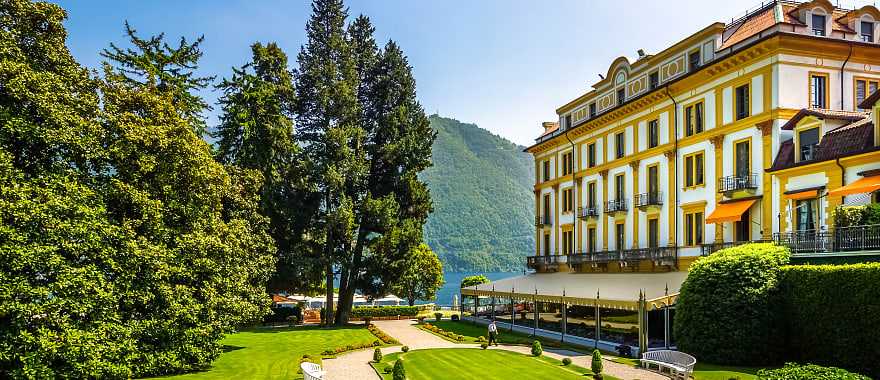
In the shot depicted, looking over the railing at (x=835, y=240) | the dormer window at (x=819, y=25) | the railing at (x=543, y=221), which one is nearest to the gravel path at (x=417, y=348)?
the railing at (x=835, y=240)

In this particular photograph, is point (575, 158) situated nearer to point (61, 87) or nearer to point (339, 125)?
point (339, 125)

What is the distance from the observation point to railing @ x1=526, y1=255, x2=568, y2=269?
53425mm

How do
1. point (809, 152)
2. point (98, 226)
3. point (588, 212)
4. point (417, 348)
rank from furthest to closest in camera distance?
point (588, 212) → point (417, 348) → point (809, 152) → point (98, 226)

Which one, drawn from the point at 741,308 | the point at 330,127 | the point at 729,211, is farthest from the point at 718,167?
the point at 330,127

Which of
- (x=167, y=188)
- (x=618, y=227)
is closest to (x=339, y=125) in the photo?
(x=618, y=227)

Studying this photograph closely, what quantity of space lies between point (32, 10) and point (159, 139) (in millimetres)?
6178

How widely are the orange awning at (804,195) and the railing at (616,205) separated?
48.9ft

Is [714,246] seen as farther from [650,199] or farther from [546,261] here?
[546,261]

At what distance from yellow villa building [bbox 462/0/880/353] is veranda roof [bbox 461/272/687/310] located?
131mm

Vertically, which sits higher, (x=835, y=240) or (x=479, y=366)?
(x=835, y=240)

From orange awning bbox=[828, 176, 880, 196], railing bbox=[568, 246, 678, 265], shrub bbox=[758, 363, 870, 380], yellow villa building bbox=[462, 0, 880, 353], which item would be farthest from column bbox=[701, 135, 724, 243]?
shrub bbox=[758, 363, 870, 380]

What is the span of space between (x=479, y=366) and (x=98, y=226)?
15.7m

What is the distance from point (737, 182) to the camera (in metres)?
34.2

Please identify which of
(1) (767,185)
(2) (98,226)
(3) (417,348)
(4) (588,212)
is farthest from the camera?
(4) (588,212)
